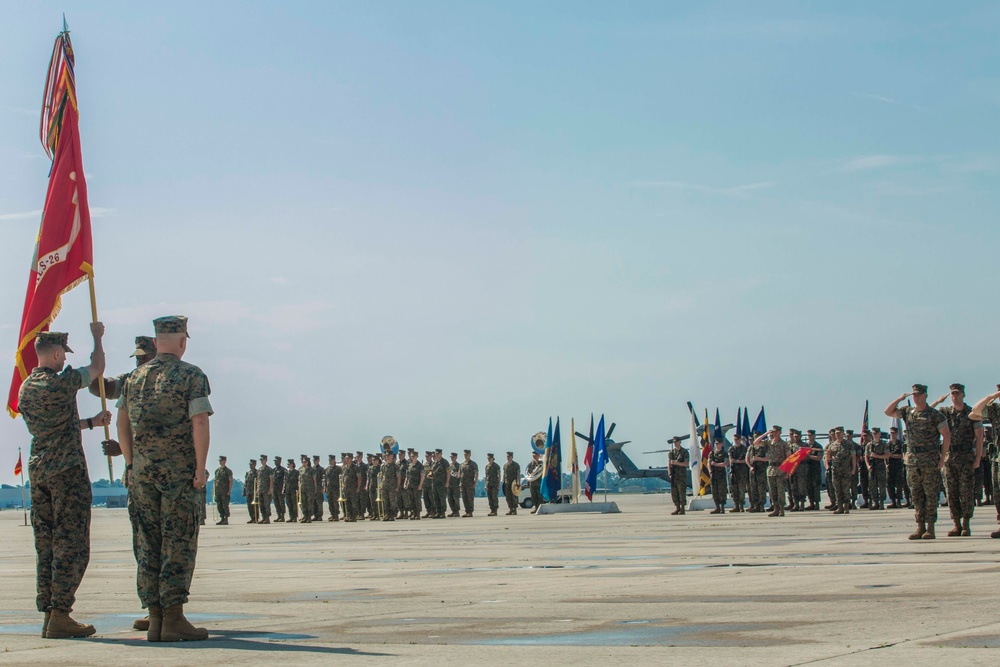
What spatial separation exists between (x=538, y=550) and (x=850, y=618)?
8643 mm

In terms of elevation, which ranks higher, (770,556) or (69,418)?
(69,418)

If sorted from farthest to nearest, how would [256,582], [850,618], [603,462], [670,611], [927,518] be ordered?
1. [603,462]
2. [927,518]
3. [256,582]
4. [670,611]
5. [850,618]

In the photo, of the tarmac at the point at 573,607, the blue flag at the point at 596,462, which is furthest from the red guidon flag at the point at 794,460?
the tarmac at the point at 573,607

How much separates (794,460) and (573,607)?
2002cm

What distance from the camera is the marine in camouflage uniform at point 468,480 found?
35.9 meters

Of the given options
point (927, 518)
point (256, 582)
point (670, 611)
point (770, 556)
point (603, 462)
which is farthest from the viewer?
point (603, 462)

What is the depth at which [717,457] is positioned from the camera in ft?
97.6

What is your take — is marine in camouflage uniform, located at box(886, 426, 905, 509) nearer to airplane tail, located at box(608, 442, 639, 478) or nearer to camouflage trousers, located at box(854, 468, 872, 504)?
camouflage trousers, located at box(854, 468, 872, 504)

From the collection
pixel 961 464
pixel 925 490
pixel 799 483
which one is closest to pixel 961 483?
pixel 961 464

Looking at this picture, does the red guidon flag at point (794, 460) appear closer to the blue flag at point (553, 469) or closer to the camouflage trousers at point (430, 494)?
the blue flag at point (553, 469)

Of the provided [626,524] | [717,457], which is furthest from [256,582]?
[717,457]

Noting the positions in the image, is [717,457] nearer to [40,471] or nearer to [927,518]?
[927,518]

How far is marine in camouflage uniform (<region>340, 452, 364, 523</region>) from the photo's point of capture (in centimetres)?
3691

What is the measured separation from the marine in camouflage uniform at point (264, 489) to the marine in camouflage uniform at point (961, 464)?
26328 mm
